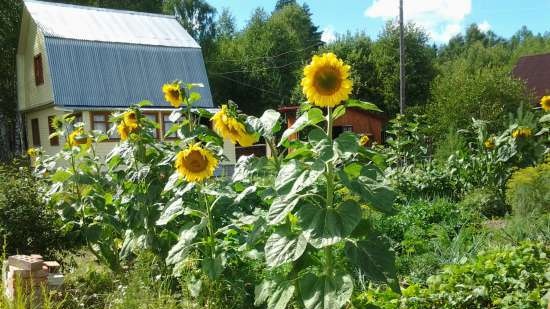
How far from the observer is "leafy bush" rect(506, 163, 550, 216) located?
18.7 feet

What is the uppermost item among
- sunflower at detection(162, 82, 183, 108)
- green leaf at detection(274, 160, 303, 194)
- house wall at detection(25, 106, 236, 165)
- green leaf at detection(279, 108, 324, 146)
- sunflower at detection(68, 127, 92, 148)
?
house wall at detection(25, 106, 236, 165)

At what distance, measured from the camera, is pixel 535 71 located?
2945 centimetres

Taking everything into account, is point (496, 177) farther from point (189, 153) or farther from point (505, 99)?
point (505, 99)

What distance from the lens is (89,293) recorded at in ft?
12.9

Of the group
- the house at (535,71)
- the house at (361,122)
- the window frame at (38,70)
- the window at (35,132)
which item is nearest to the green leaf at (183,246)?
the window frame at (38,70)

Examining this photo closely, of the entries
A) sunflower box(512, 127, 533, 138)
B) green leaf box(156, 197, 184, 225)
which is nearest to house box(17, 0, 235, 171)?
sunflower box(512, 127, 533, 138)

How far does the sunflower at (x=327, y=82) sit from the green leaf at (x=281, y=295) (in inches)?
34.3

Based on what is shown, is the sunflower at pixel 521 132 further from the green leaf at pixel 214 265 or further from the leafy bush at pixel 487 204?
the green leaf at pixel 214 265

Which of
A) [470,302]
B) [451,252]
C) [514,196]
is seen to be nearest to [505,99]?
[514,196]

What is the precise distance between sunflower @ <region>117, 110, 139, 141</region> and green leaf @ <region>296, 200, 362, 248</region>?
2.02 meters

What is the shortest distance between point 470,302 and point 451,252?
3.28ft

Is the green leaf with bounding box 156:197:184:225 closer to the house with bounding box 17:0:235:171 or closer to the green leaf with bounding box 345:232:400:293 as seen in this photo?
the green leaf with bounding box 345:232:400:293

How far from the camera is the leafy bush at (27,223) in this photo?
4254 mm

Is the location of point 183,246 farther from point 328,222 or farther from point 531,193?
point 531,193
